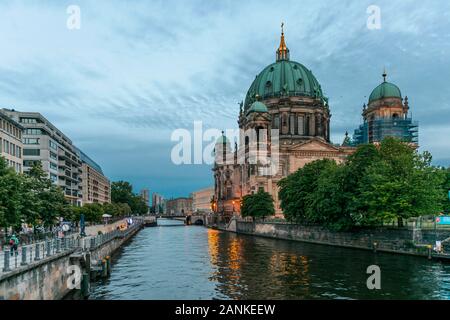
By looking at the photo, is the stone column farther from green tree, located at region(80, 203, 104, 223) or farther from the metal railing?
the metal railing

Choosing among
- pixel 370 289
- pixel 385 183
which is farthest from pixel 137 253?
pixel 370 289

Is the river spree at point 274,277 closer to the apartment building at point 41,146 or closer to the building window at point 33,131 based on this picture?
the apartment building at point 41,146

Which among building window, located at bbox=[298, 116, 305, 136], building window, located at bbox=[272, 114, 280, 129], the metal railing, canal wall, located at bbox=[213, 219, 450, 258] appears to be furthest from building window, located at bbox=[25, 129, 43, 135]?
building window, located at bbox=[298, 116, 305, 136]

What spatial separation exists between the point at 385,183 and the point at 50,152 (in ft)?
270

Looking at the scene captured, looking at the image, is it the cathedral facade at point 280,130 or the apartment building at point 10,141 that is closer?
the apartment building at point 10,141

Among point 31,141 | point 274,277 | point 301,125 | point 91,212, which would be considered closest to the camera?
point 274,277

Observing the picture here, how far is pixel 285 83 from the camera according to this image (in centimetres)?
16762

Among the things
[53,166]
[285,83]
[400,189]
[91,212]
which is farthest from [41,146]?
[285,83]

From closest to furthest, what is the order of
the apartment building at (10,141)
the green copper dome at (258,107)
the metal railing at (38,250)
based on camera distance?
the metal railing at (38,250), the apartment building at (10,141), the green copper dome at (258,107)

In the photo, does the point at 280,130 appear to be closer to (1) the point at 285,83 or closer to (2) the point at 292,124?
(2) the point at 292,124

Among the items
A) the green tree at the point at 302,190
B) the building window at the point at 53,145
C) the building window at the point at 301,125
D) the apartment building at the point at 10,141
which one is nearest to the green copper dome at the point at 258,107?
the building window at the point at 301,125

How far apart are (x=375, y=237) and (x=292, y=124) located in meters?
101

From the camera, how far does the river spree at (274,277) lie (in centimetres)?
3541

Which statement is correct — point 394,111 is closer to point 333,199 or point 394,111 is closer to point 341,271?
point 333,199
